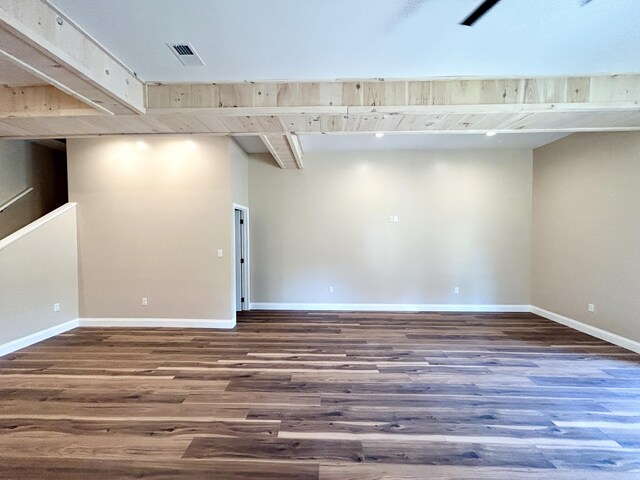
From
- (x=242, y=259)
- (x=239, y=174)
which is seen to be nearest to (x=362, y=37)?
(x=239, y=174)

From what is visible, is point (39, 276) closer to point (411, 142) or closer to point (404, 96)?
point (404, 96)

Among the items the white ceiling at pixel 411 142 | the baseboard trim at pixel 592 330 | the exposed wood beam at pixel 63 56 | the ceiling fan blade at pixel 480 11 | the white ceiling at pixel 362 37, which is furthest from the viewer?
the white ceiling at pixel 411 142

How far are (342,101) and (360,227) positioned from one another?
3003 millimetres

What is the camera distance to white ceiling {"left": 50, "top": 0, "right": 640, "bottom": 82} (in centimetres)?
186

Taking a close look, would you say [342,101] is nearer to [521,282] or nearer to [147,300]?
[147,300]

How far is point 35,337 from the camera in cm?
388

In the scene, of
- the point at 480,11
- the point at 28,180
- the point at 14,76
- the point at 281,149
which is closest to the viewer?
the point at 480,11

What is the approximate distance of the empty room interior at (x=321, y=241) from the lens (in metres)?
1.95

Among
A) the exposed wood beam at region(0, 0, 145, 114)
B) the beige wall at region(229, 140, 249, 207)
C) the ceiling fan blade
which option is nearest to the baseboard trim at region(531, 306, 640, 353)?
the ceiling fan blade

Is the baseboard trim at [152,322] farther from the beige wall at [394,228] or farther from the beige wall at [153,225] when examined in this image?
the beige wall at [394,228]

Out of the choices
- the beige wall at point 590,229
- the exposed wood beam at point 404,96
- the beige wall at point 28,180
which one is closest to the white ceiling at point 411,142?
the beige wall at point 590,229

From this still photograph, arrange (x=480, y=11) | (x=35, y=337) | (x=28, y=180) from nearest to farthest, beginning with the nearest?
(x=480, y=11), (x=35, y=337), (x=28, y=180)

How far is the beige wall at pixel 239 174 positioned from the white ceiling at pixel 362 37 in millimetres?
1965

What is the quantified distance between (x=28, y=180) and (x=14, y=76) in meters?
3.59
